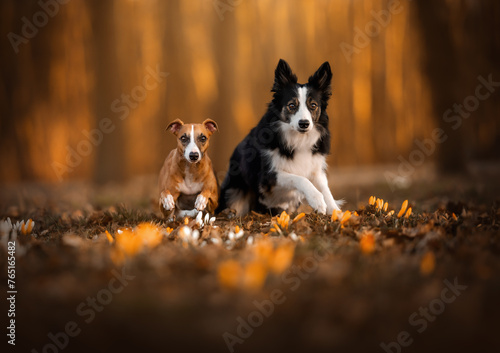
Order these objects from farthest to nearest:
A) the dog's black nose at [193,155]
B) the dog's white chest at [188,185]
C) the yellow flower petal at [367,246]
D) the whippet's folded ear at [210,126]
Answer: the whippet's folded ear at [210,126], the dog's white chest at [188,185], the dog's black nose at [193,155], the yellow flower petal at [367,246]

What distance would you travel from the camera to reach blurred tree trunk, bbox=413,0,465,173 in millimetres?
8570

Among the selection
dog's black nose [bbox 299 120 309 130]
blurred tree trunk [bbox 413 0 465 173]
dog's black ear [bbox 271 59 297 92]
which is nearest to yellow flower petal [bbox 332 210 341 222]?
dog's black nose [bbox 299 120 309 130]

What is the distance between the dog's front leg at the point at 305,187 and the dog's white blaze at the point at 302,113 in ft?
1.63

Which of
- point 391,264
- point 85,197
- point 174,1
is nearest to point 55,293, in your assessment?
point 391,264

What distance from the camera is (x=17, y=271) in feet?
8.21

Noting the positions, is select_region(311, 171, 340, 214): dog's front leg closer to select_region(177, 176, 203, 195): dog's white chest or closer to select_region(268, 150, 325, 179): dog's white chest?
select_region(268, 150, 325, 179): dog's white chest

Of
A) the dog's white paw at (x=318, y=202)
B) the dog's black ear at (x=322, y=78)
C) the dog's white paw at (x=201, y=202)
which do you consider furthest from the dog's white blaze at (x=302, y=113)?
the dog's white paw at (x=201, y=202)

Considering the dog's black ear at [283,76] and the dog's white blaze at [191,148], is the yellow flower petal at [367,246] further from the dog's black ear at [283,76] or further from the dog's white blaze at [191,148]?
the dog's black ear at [283,76]

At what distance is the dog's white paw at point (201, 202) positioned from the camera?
4160 millimetres

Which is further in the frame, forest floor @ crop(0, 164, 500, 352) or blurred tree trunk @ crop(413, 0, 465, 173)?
blurred tree trunk @ crop(413, 0, 465, 173)

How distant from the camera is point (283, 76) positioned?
4.18m

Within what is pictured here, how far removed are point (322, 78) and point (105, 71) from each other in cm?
614

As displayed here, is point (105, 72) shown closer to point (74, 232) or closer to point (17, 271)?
point (74, 232)

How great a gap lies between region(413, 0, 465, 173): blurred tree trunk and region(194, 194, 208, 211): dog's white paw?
6.41m
